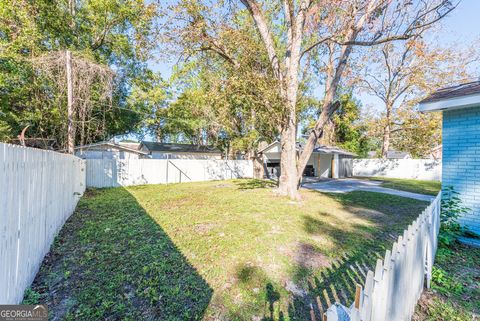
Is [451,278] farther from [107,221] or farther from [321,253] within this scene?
[107,221]

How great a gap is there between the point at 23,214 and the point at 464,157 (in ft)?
23.4

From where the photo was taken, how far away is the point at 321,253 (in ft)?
12.3

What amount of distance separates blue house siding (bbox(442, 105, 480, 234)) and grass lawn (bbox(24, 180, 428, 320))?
135cm

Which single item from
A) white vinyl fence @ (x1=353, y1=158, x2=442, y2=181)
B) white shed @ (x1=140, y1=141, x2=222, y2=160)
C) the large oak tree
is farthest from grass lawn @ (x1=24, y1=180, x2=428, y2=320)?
white shed @ (x1=140, y1=141, x2=222, y2=160)

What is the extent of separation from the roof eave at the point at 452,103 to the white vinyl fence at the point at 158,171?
12011 mm

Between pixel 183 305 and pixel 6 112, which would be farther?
pixel 6 112

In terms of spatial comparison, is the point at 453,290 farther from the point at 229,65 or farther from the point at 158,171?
the point at 158,171

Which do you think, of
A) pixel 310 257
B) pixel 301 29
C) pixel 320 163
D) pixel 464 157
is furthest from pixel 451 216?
pixel 320 163

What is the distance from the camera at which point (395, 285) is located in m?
1.74

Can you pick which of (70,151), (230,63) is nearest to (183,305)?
(230,63)

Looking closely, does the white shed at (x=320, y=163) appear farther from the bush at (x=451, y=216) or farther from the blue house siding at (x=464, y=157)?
the bush at (x=451, y=216)

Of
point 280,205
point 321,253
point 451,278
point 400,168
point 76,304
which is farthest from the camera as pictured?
point 400,168

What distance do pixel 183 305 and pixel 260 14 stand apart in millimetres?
8941

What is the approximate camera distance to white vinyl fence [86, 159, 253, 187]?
36.3ft
